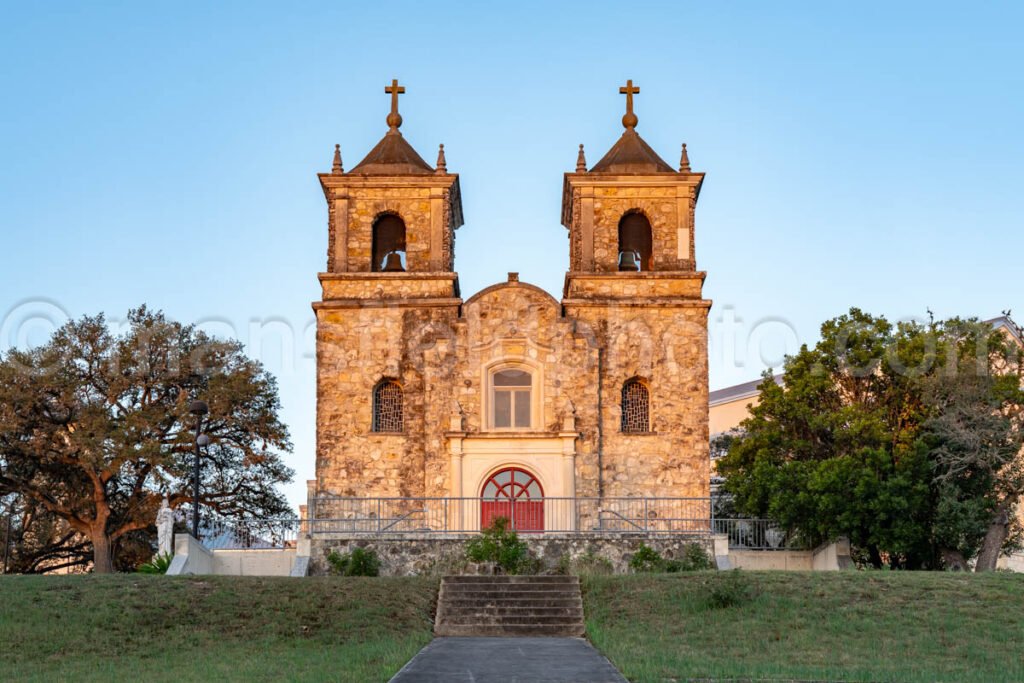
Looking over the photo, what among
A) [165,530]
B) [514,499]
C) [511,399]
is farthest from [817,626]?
[165,530]

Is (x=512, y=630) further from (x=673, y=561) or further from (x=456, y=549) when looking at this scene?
(x=673, y=561)

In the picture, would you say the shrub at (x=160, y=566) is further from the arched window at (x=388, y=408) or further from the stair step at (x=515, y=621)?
the stair step at (x=515, y=621)

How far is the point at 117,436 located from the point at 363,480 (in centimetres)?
828

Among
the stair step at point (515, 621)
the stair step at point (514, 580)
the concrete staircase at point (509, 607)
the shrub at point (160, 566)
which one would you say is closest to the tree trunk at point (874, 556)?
the stair step at point (514, 580)

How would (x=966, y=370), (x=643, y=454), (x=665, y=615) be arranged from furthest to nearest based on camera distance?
(x=643, y=454)
(x=966, y=370)
(x=665, y=615)

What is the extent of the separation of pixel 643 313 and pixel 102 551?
17.2 m

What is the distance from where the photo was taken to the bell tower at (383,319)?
118ft

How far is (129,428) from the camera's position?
39.9 m

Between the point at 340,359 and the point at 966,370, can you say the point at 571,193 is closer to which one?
the point at 340,359

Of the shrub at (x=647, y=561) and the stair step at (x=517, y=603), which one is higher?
the shrub at (x=647, y=561)

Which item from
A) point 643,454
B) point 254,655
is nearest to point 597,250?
point 643,454

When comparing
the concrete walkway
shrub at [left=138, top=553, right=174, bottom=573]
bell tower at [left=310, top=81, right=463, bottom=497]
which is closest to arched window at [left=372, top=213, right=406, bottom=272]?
bell tower at [left=310, top=81, right=463, bottom=497]

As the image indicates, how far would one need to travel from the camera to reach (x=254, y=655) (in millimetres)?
20875

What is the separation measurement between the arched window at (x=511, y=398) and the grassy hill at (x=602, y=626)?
892 centimetres
